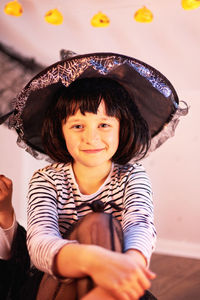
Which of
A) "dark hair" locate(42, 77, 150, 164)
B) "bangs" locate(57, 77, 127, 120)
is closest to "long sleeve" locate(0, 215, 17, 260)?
"dark hair" locate(42, 77, 150, 164)

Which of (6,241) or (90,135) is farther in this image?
(6,241)

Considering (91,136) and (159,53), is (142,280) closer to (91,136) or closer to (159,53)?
(91,136)

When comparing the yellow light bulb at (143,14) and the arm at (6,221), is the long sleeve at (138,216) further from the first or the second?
the yellow light bulb at (143,14)

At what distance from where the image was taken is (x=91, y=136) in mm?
997

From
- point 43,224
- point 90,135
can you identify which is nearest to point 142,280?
point 43,224

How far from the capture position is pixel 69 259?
0.78 m

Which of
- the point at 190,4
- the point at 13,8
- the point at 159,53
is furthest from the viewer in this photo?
the point at 159,53

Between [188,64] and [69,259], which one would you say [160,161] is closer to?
[188,64]

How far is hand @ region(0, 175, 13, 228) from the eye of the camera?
1142 mm

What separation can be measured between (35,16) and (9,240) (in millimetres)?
1241

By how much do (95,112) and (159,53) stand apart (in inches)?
44.8

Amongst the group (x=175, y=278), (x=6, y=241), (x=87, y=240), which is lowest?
(x=175, y=278)

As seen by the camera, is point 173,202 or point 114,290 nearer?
point 114,290

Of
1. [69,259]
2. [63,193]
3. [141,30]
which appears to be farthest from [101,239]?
[141,30]
